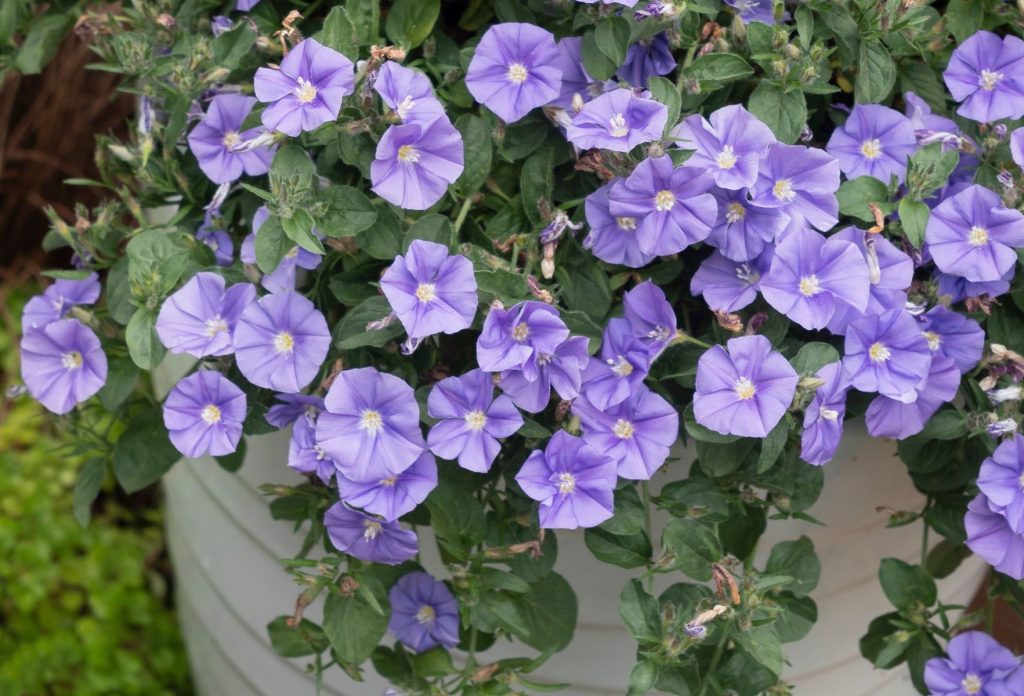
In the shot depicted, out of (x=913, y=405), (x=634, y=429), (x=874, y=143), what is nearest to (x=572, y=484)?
(x=634, y=429)

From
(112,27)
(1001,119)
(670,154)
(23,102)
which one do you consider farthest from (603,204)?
(23,102)

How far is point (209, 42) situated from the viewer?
3.42ft

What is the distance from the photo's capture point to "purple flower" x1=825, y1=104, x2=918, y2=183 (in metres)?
0.98

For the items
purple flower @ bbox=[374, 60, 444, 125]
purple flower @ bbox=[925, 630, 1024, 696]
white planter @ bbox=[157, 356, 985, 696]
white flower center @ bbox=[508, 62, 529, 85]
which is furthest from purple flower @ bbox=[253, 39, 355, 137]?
purple flower @ bbox=[925, 630, 1024, 696]

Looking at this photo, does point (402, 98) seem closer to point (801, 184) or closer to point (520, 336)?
point (520, 336)

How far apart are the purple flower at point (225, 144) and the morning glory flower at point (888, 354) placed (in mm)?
497

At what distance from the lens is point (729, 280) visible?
94cm

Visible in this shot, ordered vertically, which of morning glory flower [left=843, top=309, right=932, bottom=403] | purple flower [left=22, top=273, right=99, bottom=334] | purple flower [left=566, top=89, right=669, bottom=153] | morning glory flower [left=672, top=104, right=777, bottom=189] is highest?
purple flower [left=566, top=89, right=669, bottom=153]

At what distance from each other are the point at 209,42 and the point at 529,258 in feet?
1.18

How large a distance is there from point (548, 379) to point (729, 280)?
18 centimetres

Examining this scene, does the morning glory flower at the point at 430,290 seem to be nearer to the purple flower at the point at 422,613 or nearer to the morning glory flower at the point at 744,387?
the morning glory flower at the point at 744,387

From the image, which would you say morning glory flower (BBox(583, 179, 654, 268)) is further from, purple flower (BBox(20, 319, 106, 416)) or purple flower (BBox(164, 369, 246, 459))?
purple flower (BBox(20, 319, 106, 416))

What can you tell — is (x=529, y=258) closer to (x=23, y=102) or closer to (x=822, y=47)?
(x=822, y=47)

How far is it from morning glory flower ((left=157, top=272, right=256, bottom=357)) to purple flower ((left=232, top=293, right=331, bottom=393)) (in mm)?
19
